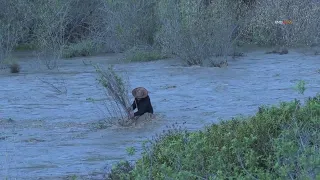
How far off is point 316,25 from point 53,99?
462 inches

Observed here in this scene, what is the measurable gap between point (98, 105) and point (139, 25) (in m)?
11.4

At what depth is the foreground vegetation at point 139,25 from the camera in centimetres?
2453

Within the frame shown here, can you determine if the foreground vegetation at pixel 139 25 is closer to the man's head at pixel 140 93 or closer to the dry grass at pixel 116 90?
the dry grass at pixel 116 90

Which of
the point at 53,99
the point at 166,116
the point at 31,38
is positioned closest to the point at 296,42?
the point at 31,38

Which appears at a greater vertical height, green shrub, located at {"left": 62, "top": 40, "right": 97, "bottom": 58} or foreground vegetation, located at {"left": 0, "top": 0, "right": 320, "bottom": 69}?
foreground vegetation, located at {"left": 0, "top": 0, "right": 320, "bottom": 69}

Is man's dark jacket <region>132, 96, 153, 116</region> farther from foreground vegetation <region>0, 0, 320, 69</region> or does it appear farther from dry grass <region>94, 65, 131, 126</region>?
foreground vegetation <region>0, 0, 320, 69</region>

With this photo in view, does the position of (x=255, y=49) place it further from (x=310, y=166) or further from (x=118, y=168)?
(x=310, y=166)

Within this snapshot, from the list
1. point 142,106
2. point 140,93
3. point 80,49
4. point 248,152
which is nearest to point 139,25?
point 80,49

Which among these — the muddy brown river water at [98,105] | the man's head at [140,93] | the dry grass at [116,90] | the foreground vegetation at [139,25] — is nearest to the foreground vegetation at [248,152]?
the muddy brown river water at [98,105]

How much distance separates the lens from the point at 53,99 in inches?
709

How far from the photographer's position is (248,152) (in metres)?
6.54

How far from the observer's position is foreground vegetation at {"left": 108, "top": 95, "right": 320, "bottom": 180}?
585 centimetres

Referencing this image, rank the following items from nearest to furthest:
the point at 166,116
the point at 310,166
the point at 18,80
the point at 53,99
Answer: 1. the point at 310,166
2. the point at 166,116
3. the point at 53,99
4. the point at 18,80

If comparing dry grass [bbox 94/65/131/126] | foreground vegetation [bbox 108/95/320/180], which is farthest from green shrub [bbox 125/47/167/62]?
foreground vegetation [bbox 108/95/320/180]
